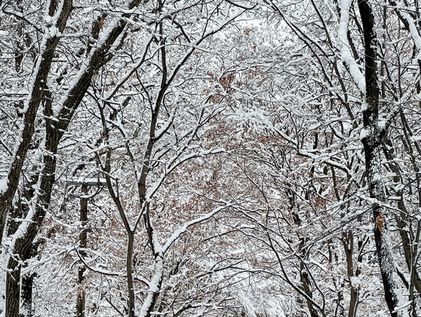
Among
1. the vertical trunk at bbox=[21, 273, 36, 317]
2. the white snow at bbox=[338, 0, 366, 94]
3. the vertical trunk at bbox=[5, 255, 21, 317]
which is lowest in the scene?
the vertical trunk at bbox=[5, 255, 21, 317]

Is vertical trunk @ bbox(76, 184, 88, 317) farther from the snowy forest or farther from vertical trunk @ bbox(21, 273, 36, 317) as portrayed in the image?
vertical trunk @ bbox(21, 273, 36, 317)

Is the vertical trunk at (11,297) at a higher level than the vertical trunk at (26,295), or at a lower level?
lower

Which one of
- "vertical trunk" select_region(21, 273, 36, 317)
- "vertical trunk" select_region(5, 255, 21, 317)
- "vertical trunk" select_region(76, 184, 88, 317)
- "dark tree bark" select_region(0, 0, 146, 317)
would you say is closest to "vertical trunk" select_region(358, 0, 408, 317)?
"dark tree bark" select_region(0, 0, 146, 317)

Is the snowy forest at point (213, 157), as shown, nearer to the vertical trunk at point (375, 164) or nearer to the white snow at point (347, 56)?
the white snow at point (347, 56)

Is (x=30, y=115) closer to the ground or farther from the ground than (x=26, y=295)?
farther from the ground

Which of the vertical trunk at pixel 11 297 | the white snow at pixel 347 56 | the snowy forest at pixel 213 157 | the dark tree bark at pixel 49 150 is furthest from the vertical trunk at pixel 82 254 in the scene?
the white snow at pixel 347 56

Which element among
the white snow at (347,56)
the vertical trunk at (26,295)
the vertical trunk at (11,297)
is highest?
the white snow at (347,56)

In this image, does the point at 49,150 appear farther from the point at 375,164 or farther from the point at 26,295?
the point at 26,295

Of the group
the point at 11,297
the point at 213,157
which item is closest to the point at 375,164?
the point at 11,297

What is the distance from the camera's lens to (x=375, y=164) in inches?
186

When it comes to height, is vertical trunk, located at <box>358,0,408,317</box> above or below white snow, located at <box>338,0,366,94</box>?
below

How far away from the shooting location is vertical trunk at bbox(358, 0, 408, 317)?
4.50m

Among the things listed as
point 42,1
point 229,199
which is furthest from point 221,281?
point 42,1

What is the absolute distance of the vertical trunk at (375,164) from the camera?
450cm
